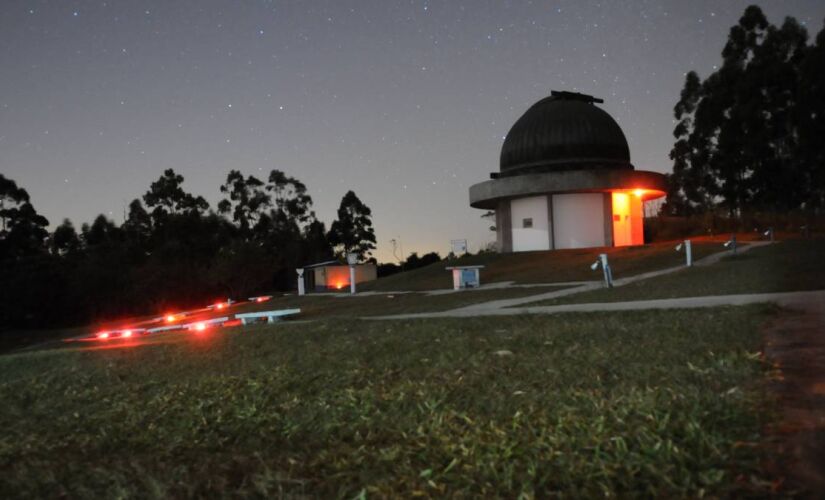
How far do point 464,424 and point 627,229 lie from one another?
114 feet

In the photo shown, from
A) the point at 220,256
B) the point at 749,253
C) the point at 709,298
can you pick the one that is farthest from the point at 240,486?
the point at 220,256

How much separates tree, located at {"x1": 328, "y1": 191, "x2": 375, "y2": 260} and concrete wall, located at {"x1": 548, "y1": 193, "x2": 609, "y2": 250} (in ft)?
104

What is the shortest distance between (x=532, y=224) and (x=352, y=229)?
103 ft

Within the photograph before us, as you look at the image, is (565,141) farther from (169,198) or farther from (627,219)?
(169,198)

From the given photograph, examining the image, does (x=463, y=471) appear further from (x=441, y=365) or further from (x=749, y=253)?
(x=749, y=253)

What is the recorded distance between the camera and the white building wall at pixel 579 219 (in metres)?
34.9

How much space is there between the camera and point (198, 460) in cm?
416

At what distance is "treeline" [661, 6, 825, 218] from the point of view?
118 ft

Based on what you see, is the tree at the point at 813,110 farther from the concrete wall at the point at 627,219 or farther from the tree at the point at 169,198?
the tree at the point at 169,198

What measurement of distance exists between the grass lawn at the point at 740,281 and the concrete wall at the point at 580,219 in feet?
50.0

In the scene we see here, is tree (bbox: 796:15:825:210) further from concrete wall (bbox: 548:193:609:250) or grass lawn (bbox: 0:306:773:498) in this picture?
grass lawn (bbox: 0:306:773:498)

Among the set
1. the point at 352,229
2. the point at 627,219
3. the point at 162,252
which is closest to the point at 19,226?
the point at 162,252

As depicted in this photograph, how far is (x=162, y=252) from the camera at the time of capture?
49281mm

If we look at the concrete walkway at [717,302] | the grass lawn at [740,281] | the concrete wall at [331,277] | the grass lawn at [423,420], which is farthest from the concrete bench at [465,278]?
the concrete wall at [331,277]
